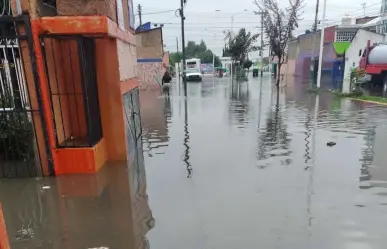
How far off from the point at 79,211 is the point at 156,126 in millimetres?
6527

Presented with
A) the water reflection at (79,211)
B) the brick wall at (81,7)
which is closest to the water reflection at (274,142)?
the water reflection at (79,211)

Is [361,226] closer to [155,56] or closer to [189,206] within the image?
[189,206]

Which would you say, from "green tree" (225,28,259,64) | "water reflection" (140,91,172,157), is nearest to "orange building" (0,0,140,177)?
"water reflection" (140,91,172,157)

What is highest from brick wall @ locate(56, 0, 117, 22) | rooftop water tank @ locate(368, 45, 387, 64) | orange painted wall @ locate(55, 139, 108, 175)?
brick wall @ locate(56, 0, 117, 22)

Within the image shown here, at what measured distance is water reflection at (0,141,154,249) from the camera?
12.7 feet

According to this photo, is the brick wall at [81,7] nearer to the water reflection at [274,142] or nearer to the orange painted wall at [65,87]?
the orange painted wall at [65,87]

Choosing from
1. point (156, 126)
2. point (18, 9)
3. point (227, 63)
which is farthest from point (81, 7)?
point (227, 63)

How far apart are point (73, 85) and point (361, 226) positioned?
5.60 m

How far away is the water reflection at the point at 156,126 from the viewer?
8314 mm

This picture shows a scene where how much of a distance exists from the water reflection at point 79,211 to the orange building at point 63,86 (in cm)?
44

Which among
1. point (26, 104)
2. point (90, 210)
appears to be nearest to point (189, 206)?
point (90, 210)

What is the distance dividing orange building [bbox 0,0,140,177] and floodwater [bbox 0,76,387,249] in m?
0.42

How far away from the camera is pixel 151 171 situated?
20.9 ft

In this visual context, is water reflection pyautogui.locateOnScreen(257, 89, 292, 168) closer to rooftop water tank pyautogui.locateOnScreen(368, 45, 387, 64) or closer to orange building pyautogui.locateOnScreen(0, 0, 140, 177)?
orange building pyautogui.locateOnScreen(0, 0, 140, 177)
